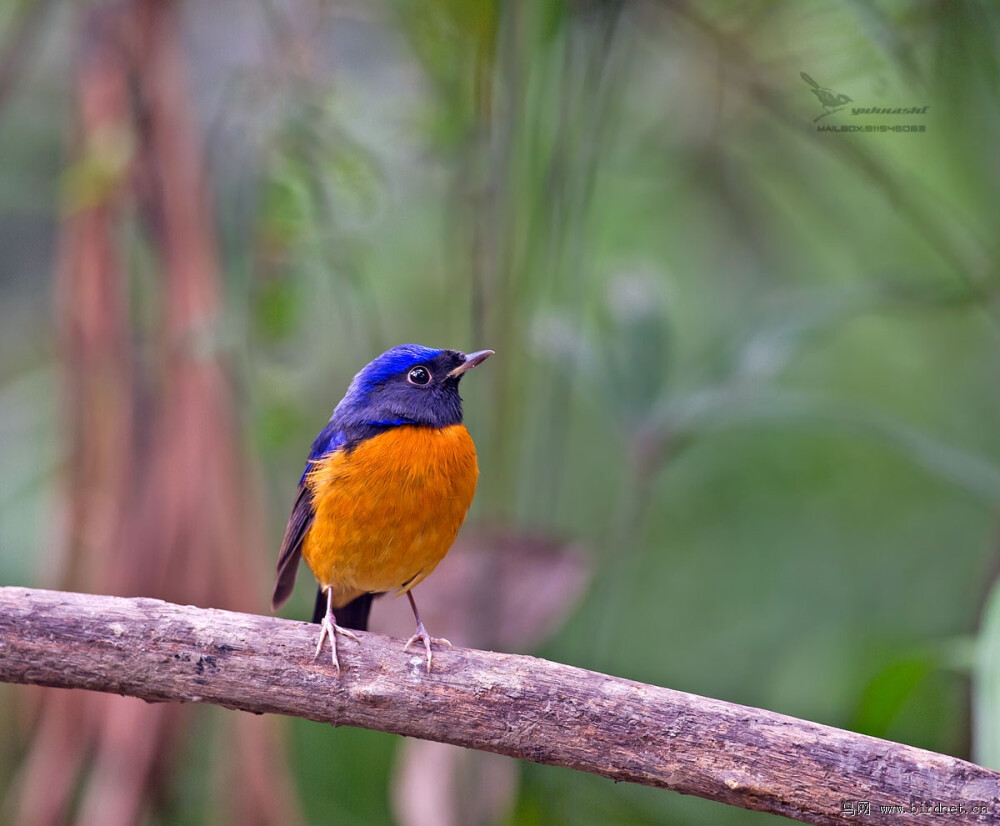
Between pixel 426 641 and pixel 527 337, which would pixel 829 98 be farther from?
pixel 426 641

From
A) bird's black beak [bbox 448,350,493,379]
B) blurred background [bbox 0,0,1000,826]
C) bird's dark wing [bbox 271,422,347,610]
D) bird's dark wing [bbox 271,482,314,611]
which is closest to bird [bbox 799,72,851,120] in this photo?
blurred background [bbox 0,0,1000,826]

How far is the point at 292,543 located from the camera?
10.7 feet

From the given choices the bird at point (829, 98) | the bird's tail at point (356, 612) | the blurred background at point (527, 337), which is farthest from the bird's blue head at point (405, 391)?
the bird at point (829, 98)

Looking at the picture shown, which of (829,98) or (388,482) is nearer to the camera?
(388,482)

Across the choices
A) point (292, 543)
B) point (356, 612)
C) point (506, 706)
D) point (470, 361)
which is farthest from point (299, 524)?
point (506, 706)

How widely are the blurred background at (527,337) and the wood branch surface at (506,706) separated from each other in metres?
0.49

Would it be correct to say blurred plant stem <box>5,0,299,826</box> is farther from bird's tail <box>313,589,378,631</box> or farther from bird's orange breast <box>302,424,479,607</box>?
bird's orange breast <box>302,424,479,607</box>

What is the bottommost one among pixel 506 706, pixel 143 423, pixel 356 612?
pixel 356 612

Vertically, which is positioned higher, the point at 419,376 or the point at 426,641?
the point at 419,376

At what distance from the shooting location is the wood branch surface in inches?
83.0

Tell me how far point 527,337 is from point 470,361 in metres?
0.95

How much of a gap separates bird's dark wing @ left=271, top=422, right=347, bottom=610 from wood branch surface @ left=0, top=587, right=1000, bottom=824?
2.71ft

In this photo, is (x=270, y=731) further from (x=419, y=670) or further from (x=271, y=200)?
(x=271, y=200)

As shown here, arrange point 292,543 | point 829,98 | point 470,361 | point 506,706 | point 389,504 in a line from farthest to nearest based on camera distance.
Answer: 1. point 829,98
2. point 292,543
3. point 470,361
4. point 389,504
5. point 506,706
